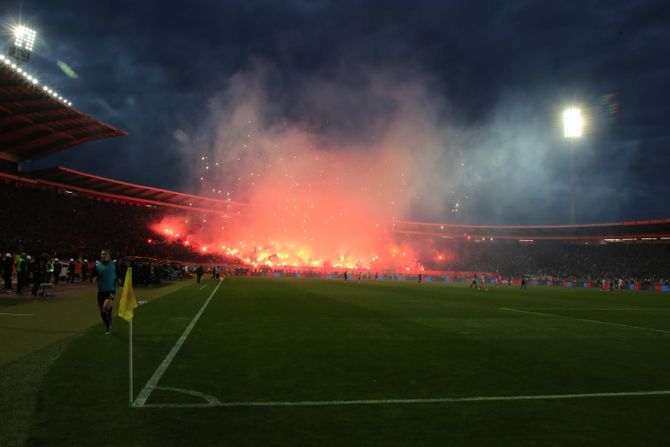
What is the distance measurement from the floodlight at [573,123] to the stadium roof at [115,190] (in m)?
55.7

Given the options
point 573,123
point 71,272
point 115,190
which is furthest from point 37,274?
point 115,190

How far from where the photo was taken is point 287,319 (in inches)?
608

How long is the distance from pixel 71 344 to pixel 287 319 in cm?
669

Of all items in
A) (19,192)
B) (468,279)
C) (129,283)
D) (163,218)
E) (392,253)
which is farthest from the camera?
(392,253)

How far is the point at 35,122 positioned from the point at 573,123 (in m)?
50.4

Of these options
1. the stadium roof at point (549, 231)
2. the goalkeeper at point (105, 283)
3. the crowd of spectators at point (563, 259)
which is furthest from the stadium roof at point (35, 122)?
the stadium roof at point (549, 231)

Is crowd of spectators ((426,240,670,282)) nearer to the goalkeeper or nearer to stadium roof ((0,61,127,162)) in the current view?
stadium roof ((0,61,127,162))

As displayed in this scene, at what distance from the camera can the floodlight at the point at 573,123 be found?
50.5 metres

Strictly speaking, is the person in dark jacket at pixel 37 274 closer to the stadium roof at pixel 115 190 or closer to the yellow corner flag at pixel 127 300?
the yellow corner flag at pixel 127 300

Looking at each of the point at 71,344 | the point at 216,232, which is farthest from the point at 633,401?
the point at 216,232

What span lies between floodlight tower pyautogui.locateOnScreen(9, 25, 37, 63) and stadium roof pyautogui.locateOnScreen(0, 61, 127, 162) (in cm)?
390

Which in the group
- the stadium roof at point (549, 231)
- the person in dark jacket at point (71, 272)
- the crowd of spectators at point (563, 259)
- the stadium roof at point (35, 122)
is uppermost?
the stadium roof at point (35, 122)

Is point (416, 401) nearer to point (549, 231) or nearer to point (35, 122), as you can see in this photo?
point (35, 122)

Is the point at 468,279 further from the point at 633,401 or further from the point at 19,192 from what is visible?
the point at 633,401
